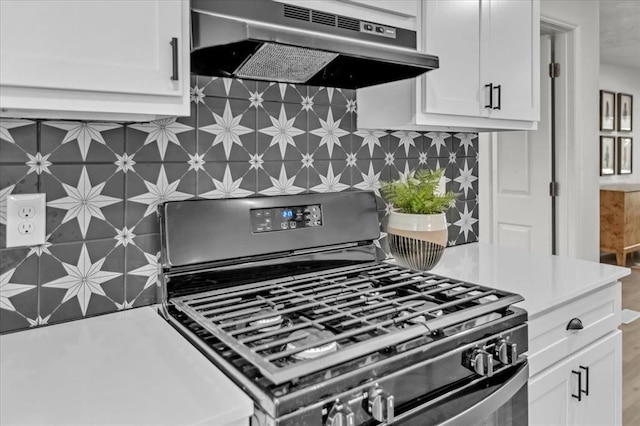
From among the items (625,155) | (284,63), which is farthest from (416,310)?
(625,155)

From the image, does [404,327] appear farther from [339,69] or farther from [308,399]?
[339,69]

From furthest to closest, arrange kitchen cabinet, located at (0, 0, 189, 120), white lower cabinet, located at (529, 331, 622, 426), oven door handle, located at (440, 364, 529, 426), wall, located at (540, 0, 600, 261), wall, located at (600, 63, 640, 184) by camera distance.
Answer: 1. wall, located at (600, 63, 640, 184)
2. wall, located at (540, 0, 600, 261)
3. white lower cabinet, located at (529, 331, 622, 426)
4. oven door handle, located at (440, 364, 529, 426)
5. kitchen cabinet, located at (0, 0, 189, 120)

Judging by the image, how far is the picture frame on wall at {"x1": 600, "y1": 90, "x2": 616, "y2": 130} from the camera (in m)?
5.69

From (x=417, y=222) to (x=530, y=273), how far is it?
433mm

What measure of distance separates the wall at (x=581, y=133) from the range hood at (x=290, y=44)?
2.31 m

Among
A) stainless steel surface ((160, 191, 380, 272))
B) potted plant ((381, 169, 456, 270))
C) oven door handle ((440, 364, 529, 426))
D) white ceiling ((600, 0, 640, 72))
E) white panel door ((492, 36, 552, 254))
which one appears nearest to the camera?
oven door handle ((440, 364, 529, 426))

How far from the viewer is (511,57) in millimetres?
1770

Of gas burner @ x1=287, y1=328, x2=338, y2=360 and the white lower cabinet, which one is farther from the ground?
gas burner @ x1=287, y1=328, x2=338, y2=360

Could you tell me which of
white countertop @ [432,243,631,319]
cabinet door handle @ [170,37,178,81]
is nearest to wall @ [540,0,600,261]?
white countertop @ [432,243,631,319]

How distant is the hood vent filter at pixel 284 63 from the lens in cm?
120

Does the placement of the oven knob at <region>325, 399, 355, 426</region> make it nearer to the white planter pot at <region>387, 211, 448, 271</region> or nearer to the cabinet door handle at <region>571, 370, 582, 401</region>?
the white planter pot at <region>387, 211, 448, 271</region>

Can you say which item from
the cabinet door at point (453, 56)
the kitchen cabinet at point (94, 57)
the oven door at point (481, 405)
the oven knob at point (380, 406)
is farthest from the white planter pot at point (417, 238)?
the kitchen cabinet at point (94, 57)

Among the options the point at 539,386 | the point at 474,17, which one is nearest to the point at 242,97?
the point at 474,17

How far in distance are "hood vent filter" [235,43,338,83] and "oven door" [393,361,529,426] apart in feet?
2.82
